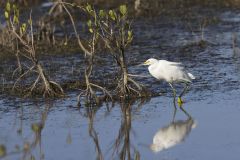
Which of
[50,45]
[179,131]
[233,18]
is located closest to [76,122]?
[179,131]

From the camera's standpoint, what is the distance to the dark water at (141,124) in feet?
33.5

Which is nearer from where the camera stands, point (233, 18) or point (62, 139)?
point (62, 139)

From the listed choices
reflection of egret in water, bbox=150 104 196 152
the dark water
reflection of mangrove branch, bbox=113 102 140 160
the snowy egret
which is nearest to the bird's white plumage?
the snowy egret

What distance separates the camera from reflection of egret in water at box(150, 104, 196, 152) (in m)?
10.4

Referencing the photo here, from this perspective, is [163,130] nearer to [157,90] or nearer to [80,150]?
[80,150]

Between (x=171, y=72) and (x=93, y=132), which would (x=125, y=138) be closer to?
(x=93, y=132)

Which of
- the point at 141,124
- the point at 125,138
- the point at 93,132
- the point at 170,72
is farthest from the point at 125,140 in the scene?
the point at 170,72

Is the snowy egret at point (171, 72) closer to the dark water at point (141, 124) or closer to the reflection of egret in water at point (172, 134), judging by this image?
the dark water at point (141, 124)

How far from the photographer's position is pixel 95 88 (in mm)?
13945

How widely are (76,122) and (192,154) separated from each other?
102 inches

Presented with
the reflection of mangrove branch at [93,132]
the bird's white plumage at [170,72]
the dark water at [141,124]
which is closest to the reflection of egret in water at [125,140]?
the dark water at [141,124]

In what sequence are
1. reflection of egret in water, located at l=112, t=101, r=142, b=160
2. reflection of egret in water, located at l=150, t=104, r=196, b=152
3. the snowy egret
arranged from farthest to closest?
the snowy egret, reflection of egret in water, located at l=150, t=104, r=196, b=152, reflection of egret in water, located at l=112, t=101, r=142, b=160

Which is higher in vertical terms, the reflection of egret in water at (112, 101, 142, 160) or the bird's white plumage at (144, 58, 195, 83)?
the bird's white plumage at (144, 58, 195, 83)

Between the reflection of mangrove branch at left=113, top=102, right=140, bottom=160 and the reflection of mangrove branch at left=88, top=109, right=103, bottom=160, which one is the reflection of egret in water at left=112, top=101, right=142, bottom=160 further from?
the reflection of mangrove branch at left=88, top=109, right=103, bottom=160
